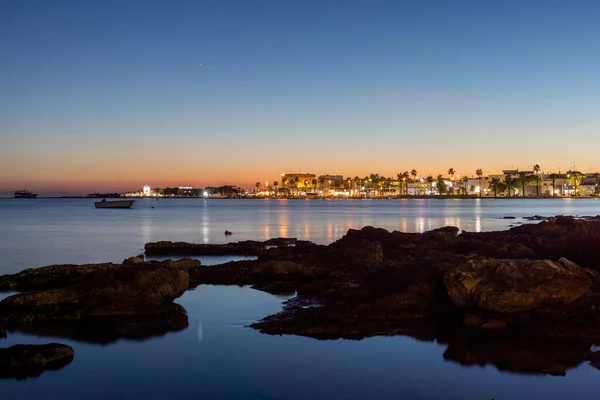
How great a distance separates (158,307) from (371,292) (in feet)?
23.3

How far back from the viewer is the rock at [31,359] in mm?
13031

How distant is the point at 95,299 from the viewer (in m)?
18.7

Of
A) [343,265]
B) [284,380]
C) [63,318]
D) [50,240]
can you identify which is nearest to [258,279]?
[343,265]

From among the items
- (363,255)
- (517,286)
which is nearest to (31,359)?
(517,286)

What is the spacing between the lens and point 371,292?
739 inches

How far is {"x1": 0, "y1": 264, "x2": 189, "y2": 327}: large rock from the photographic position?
1812 centimetres

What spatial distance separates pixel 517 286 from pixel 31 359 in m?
13.4

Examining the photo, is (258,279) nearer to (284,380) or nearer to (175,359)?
(175,359)

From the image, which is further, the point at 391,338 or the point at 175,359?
the point at 391,338

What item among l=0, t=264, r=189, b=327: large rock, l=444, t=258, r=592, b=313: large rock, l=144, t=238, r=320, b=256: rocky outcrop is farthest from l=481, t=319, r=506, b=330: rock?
l=144, t=238, r=320, b=256: rocky outcrop

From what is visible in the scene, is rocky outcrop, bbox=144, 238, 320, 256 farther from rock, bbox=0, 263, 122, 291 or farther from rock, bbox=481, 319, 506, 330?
rock, bbox=481, 319, 506, 330

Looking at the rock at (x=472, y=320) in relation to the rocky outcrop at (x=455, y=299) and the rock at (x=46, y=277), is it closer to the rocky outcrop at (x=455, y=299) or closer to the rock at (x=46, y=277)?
the rocky outcrop at (x=455, y=299)

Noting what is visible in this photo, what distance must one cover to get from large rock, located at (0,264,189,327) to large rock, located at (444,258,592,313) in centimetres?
986

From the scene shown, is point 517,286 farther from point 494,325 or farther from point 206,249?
point 206,249
